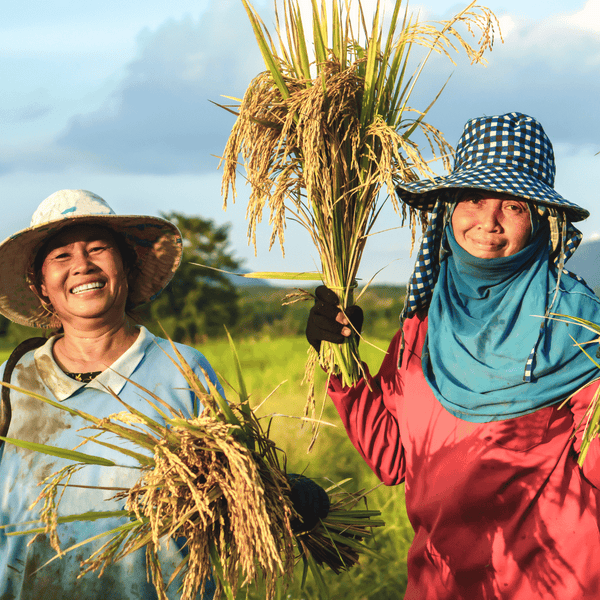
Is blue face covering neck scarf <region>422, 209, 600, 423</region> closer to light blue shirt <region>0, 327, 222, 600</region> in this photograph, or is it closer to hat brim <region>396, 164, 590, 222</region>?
hat brim <region>396, 164, 590, 222</region>

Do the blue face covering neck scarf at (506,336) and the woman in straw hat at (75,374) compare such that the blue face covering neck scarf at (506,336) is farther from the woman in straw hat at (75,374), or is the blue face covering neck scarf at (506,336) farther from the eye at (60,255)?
the eye at (60,255)

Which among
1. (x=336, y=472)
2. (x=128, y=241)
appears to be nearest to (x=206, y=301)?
(x=336, y=472)

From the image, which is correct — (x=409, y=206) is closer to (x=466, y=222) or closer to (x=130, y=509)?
(x=466, y=222)

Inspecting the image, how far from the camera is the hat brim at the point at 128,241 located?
203 cm

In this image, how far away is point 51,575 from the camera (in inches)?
71.4

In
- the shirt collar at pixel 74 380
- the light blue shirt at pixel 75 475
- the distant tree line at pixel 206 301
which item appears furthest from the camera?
the distant tree line at pixel 206 301

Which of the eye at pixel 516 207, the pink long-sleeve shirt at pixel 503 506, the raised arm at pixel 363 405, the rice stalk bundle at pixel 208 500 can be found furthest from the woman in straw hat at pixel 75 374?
the eye at pixel 516 207

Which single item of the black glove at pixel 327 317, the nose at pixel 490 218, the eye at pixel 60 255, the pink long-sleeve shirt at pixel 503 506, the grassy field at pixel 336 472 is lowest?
the grassy field at pixel 336 472

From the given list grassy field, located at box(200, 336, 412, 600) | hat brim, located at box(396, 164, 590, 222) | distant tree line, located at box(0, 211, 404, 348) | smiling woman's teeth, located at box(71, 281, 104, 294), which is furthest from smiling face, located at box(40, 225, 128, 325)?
distant tree line, located at box(0, 211, 404, 348)

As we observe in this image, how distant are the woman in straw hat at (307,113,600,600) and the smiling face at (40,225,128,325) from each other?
3.37 ft

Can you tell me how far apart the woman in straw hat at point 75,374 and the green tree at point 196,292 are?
13.6m

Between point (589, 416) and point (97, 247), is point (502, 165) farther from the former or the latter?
point (97, 247)

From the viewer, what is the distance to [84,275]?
76.7 inches

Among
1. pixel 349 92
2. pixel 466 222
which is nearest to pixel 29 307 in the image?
pixel 349 92
